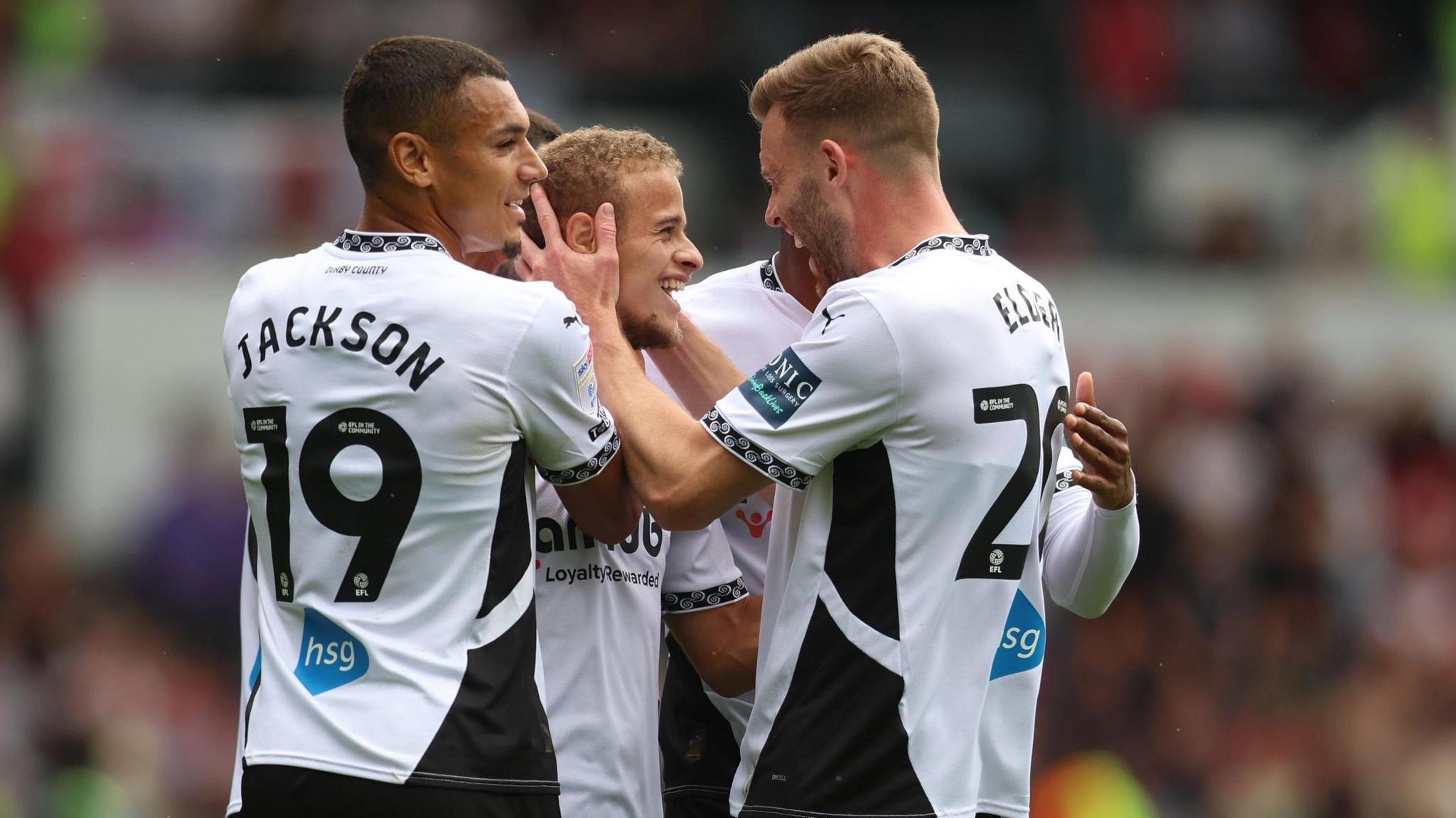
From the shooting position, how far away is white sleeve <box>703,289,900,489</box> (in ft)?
14.2

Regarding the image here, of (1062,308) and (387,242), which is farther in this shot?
(1062,308)

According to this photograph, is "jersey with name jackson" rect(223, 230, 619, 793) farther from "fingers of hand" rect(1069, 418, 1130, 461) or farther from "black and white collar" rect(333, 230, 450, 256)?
"fingers of hand" rect(1069, 418, 1130, 461)

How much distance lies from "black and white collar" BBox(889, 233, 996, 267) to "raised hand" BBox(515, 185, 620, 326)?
67 centimetres

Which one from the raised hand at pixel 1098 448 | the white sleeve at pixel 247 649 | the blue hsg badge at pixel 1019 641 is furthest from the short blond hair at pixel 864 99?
the white sleeve at pixel 247 649

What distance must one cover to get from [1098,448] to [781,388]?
736 millimetres

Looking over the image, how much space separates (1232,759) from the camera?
459 inches

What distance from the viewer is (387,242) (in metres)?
4.29

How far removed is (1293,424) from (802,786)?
384 inches

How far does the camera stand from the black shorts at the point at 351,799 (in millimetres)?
3988

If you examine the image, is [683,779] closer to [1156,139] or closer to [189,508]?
[189,508]

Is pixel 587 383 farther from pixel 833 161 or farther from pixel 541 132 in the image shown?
pixel 541 132

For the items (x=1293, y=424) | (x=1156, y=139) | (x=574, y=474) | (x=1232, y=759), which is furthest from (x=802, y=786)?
(x=1156, y=139)

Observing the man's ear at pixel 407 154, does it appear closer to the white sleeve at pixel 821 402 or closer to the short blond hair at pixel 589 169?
the short blond hair at pixel 589 169

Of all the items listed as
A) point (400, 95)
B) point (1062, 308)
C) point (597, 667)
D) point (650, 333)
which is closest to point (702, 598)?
point (597, 667)
